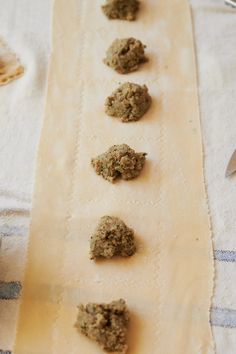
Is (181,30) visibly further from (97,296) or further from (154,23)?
(97,296)

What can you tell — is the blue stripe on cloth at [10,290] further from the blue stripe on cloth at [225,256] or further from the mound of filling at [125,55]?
the mound of filling at [125,55]

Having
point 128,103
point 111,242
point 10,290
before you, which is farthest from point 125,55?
point 10,290

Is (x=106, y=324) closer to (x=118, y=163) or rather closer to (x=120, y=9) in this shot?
(x=118, y=163)

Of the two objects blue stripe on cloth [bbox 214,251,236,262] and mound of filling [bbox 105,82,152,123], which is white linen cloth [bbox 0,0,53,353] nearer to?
mound of filling [bbox 105,82,152,123]

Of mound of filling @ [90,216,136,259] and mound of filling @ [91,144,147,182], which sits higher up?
mound of filling @ [91,144,147,182]

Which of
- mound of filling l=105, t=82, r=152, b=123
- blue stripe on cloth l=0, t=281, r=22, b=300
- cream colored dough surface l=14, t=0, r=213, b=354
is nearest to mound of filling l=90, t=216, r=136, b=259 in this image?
cream colored dough surface l=14, t=0, r=213, b=354

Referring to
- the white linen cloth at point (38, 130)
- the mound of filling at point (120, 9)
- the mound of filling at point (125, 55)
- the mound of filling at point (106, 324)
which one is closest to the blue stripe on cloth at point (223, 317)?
the white linen cloth at point (38, 130)

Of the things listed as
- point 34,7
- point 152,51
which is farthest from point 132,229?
point 34,7
